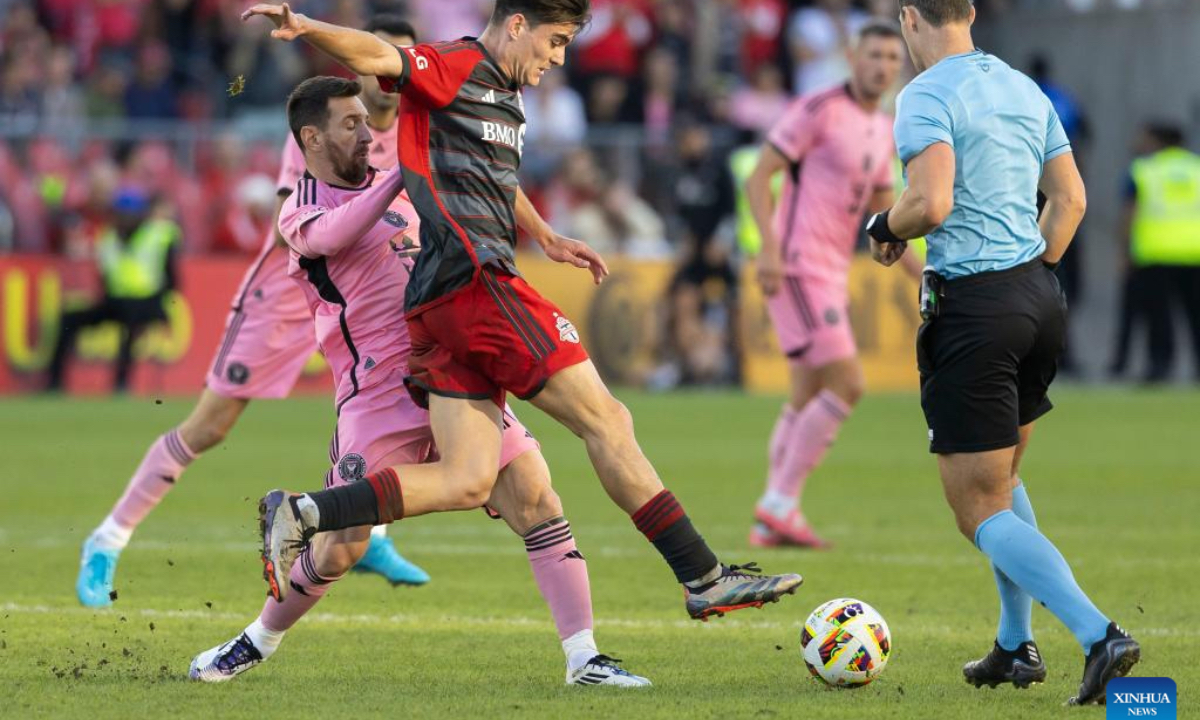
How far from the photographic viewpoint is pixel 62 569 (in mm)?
8531

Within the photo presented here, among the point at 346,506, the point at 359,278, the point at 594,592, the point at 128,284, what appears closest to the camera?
the point at 346,506

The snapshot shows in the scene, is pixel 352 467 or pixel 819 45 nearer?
pixel 352 467

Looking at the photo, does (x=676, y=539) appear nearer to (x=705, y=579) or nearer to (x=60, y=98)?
(x=705, y=579)

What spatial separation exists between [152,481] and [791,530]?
3238 mm

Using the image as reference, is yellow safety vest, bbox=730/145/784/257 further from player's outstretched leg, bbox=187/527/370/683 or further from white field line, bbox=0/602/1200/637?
A: player's outstretched leg, bbox=187/527/370/683

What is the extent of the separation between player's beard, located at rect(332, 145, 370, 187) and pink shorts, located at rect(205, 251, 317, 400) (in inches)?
72.4

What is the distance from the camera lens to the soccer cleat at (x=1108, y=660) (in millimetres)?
5129

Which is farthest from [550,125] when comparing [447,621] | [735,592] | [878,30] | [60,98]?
[735,592]

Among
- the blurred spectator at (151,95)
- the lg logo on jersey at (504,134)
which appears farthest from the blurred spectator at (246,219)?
the lg logo on jersey at (504,134)

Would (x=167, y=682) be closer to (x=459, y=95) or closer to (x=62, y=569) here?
(x=459, y=95)

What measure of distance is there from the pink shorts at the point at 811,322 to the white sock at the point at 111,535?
3.59m

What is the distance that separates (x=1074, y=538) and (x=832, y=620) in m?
4.26

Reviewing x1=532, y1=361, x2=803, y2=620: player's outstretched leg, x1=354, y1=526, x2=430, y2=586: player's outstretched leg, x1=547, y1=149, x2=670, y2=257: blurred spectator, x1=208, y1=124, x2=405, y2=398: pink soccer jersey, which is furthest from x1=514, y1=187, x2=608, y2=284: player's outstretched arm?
x1=547, y1=149, x2=670, y2=257: blurred spectator

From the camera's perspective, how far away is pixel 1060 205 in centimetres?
580
